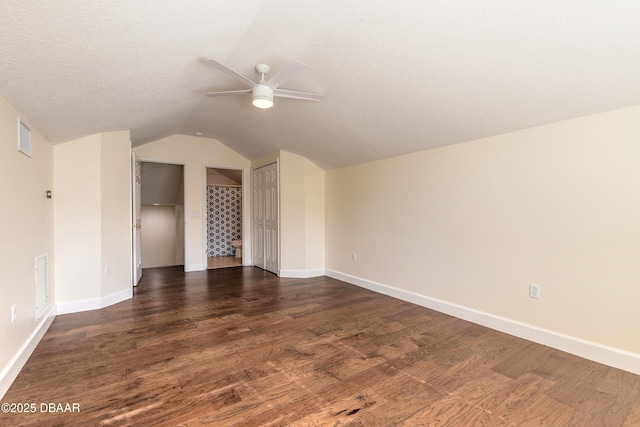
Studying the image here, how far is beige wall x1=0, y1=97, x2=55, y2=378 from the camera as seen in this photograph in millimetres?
1944

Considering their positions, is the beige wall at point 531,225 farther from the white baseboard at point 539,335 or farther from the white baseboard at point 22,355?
the white baseboard at point 22,355

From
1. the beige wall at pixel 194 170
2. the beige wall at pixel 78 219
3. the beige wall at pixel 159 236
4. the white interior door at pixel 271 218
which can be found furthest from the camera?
the beige wall at pixel 159 236

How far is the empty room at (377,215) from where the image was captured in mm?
1729

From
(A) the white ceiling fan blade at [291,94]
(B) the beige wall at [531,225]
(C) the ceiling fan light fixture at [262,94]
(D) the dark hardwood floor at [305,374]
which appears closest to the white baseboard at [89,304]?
(D) the dark hardwood floor at [305,374]

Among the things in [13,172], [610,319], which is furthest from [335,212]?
[13,172]

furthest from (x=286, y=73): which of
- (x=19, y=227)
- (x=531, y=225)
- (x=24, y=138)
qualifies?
(x=531, y=225)

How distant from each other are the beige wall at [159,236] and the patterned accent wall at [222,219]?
0.84 metres

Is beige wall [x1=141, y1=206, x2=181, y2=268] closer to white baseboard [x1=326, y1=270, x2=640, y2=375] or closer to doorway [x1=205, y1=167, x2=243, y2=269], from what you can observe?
doorway [x1=205, y1=167, x2=243, y2=269]

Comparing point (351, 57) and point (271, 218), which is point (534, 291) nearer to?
point (351, 57)

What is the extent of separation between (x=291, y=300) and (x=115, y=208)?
8.12ft

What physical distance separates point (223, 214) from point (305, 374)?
6194mm

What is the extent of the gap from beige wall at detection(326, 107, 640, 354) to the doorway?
4.69 metres

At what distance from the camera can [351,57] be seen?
2391mm

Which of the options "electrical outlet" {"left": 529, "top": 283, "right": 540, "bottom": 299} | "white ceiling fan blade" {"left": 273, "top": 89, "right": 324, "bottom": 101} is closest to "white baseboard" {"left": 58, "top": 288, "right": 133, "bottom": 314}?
"white ceiling fan blade" {"left": 273, "top": 89, "right": 324, "bottom": 101}
